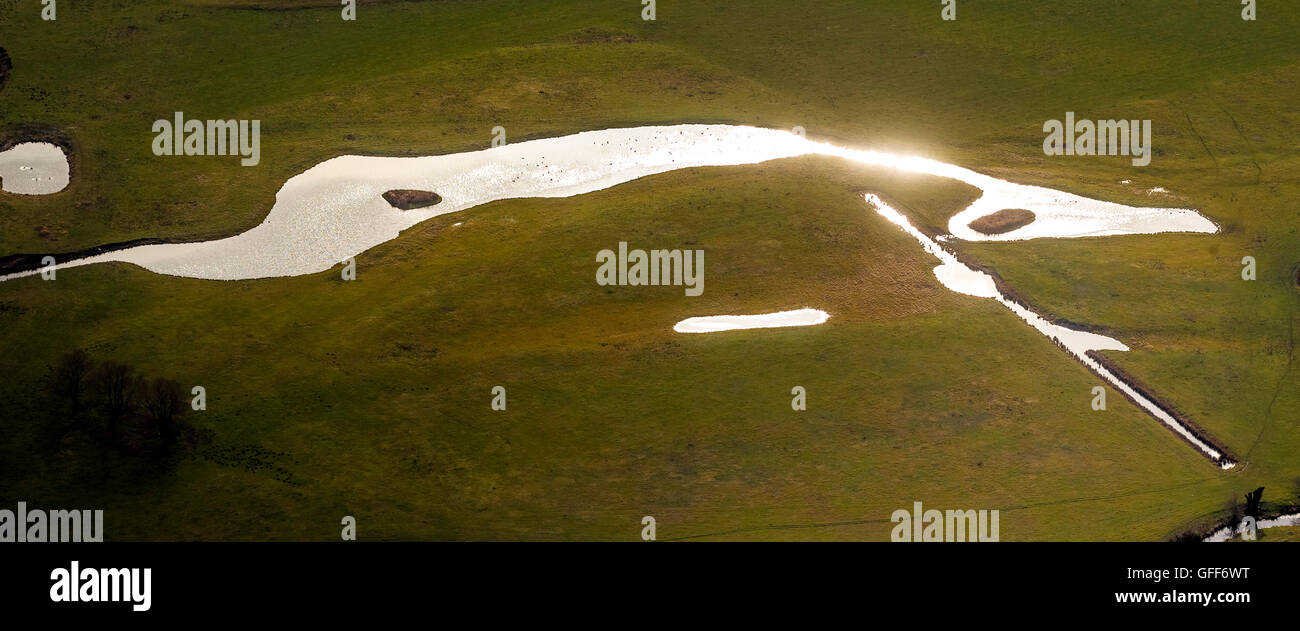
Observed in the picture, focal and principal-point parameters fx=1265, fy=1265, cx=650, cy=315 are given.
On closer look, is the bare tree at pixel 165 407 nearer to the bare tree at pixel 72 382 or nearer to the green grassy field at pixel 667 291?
the green grassy field at pixel 667 291

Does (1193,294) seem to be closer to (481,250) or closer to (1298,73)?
(1298,73)

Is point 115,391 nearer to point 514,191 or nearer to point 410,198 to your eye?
point 410,198

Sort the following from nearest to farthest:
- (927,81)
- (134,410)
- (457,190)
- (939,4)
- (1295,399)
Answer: (134,410), (1295,399), (457,190), (927,81), (939,4)

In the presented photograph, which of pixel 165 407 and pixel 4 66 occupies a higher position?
pixel 4 66

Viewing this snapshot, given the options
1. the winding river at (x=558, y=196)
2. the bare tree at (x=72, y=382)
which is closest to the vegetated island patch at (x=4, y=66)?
the winding river at (x=558, y=196)

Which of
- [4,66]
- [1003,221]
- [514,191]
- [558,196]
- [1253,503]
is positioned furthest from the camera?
[4,66]

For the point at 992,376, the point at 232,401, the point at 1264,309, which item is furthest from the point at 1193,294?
the point at 232,401

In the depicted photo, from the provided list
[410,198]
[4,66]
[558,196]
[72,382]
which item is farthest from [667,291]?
[4,66]

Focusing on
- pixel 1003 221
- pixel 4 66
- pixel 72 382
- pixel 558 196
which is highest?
pixel 4 66
